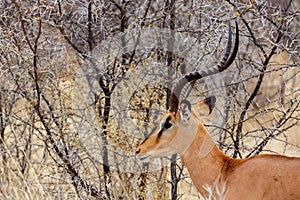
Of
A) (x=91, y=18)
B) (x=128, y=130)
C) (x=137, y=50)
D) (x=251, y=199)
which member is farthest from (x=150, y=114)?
(x=251, y=199)

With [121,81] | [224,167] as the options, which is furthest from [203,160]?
[121,81]

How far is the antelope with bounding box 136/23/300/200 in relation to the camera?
3.81m

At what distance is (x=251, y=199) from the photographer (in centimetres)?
375

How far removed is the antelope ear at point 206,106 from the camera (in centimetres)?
434

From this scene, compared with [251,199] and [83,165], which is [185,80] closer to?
[251,199]

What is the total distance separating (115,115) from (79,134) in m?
0.37

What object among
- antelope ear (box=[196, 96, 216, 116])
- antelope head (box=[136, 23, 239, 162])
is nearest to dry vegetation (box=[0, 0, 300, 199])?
antelope ear (box=[196, 96, 216, 116])

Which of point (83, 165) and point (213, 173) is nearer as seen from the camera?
point (213, 173)

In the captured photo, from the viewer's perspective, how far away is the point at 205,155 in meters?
4.06

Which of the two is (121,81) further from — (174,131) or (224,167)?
(224,167)

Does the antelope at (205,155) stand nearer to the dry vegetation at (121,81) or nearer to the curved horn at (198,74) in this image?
the curved horn at (198,74)

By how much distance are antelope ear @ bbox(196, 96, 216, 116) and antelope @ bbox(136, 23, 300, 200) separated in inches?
8.3

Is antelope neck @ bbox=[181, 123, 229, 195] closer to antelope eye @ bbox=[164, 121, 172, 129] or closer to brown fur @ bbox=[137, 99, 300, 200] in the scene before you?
brown fur @ bbox=[137, 99, 300, 200]

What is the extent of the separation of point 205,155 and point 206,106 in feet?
1.56
